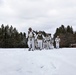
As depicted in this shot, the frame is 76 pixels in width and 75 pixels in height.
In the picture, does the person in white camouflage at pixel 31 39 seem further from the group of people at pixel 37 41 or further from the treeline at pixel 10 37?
the treeline at pixel 10 37

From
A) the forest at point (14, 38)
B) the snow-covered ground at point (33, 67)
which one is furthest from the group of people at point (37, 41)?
the forest at point (14, 38)

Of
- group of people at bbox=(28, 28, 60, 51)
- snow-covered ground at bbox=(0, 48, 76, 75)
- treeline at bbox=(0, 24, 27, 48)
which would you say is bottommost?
snow-covered ground at bbox=(0, 48, 76, 75)

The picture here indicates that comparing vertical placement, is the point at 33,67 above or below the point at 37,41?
below

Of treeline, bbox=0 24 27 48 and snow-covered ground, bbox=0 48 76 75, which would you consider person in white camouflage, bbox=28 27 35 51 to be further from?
treeline, bbox=0 24 27 48

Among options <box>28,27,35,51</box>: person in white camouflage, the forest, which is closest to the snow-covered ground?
<box>28,27,35,51</box>: person in white camouflage

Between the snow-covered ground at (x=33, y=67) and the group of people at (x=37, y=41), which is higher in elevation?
the group of people at (x=37, y=41)

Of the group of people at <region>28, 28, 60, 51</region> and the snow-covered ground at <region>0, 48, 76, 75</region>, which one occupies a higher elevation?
the group of people at <region>28, 28, 60, 51</region>

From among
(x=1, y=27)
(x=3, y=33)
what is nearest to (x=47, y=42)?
(x=3, y=33)

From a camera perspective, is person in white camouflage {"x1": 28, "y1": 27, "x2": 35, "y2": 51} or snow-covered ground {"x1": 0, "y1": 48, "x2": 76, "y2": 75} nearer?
snow-covered ground {"x1": 0, "y1": 48, "x2": 76, "y2": 75}

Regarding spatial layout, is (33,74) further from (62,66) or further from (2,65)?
(62,66)

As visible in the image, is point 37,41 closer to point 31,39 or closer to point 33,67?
point 31,39

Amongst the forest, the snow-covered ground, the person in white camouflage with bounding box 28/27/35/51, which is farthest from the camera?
the forest

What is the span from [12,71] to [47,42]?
10712 millimetres

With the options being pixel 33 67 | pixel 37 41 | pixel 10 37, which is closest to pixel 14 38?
pixel 10 37
